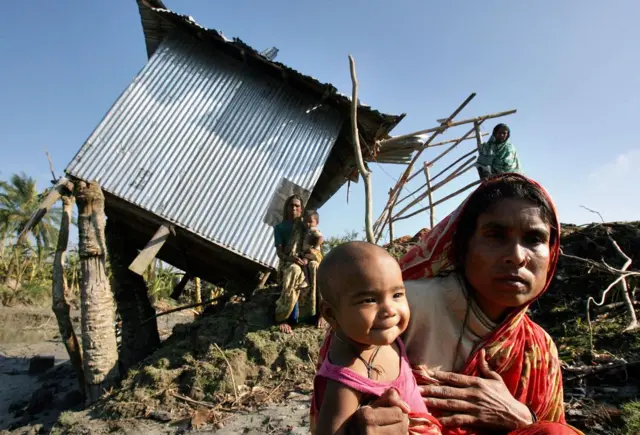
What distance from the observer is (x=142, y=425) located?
13.6 ft

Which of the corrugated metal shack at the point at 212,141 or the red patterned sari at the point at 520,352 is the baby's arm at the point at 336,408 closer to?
the red patterned sari at the point at 520,352

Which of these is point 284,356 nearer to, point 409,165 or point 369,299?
point 369,299

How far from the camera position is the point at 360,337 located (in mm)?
1217

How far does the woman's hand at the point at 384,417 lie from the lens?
111 centimetres

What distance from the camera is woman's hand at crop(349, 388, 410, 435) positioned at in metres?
1.11

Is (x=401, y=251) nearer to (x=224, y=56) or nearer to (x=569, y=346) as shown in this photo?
(x=569, y=346)

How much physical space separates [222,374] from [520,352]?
3.77 m

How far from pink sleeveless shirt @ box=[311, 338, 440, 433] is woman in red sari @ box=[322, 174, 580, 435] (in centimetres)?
12

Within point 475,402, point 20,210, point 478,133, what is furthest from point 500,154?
point 20,210

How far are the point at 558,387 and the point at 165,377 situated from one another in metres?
4.34

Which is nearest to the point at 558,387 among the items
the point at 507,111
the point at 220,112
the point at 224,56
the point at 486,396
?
the point at 486,396

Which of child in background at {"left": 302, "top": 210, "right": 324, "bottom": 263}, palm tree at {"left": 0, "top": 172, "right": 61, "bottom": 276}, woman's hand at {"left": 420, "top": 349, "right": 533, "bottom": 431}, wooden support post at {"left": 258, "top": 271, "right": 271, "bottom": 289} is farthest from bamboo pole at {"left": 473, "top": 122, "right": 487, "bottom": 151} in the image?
palm tree at {"left": 0, "top": 172, "right": 61, "bottom": 276}

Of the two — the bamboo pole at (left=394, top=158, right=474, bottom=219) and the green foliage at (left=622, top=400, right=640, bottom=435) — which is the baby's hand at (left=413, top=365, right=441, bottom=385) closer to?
the green foliage at (left=622, top=400, right=640, bottom=435)

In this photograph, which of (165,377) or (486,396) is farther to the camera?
(165,377)
